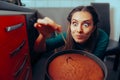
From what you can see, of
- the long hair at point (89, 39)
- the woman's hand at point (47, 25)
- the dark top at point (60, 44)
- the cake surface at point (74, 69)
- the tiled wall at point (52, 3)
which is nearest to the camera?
the cake surface at point (74, 69)

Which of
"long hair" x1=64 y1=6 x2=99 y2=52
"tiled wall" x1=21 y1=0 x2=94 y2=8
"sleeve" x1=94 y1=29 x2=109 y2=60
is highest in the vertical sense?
"long hair" x1=64 y1=6 x2=99 y2=52

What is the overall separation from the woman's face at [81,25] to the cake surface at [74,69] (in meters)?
0.17

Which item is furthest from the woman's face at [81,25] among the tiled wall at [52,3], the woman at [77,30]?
the tiled wall at [52,3]

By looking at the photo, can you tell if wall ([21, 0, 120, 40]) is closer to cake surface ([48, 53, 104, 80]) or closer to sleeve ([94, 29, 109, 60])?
sleeve ([94, 29, 109, 60])

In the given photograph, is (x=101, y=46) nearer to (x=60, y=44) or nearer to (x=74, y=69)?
(x=60, y=44)

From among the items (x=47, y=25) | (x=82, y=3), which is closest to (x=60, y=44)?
(x=47, y=25)

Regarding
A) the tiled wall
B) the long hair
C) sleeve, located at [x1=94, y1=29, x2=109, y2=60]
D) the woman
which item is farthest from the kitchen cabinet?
the tiled wall

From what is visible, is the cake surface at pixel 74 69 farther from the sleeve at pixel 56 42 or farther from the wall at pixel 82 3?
the wall at pixel 82 3

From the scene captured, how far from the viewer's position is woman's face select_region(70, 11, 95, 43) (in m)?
0.68

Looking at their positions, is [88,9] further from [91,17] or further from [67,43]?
[67,43]

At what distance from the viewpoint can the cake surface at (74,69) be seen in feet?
1.63

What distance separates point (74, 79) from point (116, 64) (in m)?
1.60

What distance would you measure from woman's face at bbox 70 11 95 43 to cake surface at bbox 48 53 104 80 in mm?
166

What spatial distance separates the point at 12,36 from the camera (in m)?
0.60
